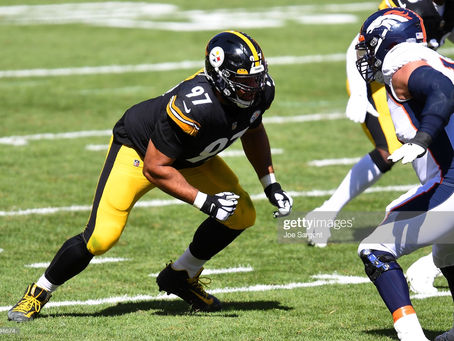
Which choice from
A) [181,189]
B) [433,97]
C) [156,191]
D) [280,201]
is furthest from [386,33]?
[156,191]

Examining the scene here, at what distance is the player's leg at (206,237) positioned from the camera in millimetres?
5129

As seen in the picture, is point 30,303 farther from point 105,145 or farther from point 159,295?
point 105,145

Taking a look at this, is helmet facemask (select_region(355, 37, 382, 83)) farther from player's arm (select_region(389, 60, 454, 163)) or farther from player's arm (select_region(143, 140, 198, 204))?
player's arm (select_region(143, 140, 198, 204))

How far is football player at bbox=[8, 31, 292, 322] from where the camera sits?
4633 millimetres

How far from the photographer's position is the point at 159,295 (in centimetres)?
552

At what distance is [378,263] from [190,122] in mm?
1197

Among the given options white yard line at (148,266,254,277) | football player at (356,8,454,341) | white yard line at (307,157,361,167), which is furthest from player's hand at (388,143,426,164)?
white yard line at (307,157,361,167)

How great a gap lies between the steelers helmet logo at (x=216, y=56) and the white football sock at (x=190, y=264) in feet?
3.95

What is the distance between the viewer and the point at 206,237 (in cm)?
519

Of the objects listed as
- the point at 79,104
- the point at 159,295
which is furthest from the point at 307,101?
the point at 159,295

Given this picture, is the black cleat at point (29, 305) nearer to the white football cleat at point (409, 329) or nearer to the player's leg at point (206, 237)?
the player's leg at point (206, 237)

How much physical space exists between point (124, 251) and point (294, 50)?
311 inches

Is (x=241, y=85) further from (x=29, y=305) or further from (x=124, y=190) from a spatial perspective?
(x=29, y=305)

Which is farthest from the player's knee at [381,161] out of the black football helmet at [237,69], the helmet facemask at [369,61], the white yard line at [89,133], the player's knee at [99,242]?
the white yard line at [89,133]
